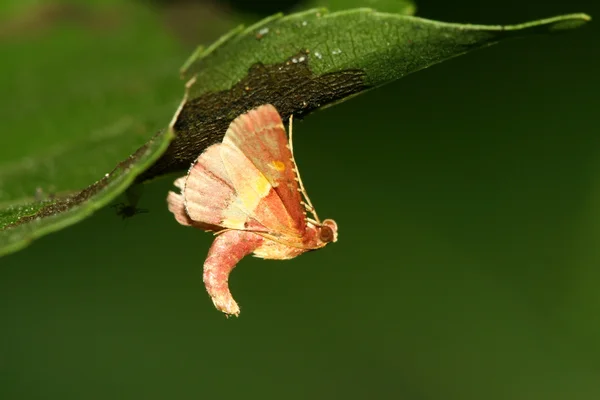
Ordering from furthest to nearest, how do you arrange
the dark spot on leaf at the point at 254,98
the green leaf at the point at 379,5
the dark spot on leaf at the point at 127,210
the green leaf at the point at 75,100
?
the dark spot on leaf at the point at 127,210, the green leaf at the point at 379,5, the green leaf at the point at 75,100, the dark spot on leaf at the point at 254,98

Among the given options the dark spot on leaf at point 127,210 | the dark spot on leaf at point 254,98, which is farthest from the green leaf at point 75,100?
the dark spot on leaf at point 127,210

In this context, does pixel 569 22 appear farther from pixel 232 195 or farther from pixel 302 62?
pixel 232 195

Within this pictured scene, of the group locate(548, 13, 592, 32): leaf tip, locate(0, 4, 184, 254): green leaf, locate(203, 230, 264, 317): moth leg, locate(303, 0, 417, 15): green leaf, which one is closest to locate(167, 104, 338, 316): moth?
locate(203, 230, 264, 317): moth leg

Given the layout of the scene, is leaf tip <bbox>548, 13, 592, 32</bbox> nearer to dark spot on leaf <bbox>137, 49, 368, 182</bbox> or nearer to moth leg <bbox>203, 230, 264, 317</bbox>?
dark spot on leaf <bbox>137, 49, 368, 182</bbox>

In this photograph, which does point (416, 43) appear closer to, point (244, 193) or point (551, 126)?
point (244, 193)

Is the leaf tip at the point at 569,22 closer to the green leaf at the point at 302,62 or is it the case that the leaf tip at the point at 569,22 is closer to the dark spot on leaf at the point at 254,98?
the green leaf at the point at 302,62

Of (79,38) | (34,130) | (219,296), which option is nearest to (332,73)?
(219,296)

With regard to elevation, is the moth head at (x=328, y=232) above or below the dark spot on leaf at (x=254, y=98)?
below
